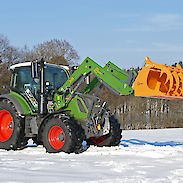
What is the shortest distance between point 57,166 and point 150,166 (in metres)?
1.69

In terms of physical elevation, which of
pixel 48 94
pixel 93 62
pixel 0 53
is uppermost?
pixel 0 53

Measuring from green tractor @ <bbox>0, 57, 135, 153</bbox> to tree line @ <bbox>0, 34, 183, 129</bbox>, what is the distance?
18682 mm

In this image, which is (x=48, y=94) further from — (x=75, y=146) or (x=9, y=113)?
(x=75, y=146)

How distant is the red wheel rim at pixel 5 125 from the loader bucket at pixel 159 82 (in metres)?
3.62

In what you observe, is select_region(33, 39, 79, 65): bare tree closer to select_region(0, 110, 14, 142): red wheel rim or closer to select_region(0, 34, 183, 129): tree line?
select_region(0, 34, 183, 129): tree line

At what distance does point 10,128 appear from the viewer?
347 inches

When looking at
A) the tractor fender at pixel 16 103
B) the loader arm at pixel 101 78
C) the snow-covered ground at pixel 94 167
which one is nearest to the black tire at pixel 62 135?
the snow-covered ground at pixel 94 167

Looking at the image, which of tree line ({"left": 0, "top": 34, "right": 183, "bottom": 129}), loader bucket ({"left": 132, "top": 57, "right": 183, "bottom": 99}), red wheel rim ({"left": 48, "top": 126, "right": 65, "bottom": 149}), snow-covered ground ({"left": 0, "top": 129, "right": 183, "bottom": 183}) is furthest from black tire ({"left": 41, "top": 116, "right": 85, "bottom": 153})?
tree line ({"left": 0, "top": 34, "right": 183, "bottom": 129})

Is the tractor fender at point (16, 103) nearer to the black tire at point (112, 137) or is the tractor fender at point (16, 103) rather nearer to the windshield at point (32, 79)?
the windshield at point (32, 79)

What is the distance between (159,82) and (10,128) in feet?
13.4

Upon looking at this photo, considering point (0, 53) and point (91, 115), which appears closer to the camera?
point (91, 115)

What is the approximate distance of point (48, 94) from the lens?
844 cm

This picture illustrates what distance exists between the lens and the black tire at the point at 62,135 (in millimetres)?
7293

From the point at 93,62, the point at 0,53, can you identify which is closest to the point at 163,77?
the point at 93,62
